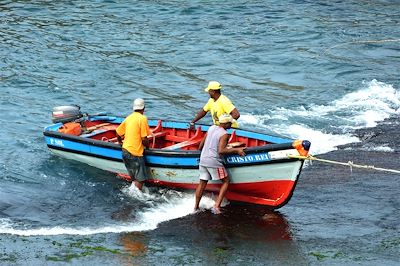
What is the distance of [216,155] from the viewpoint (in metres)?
14.6

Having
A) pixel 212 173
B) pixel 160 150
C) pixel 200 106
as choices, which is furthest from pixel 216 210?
pixel 200 106

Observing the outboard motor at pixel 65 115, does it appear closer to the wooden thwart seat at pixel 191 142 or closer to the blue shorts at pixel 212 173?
the wooden thwart seat at pixel 191 142

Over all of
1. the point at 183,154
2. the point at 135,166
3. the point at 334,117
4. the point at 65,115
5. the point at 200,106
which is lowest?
the point at 200,106

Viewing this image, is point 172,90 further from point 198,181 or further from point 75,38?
point 198,181

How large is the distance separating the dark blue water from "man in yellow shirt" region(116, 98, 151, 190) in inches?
26.4

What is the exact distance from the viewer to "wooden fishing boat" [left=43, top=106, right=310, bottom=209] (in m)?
14.4

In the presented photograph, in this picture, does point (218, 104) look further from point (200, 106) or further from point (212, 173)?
point (200, 106)

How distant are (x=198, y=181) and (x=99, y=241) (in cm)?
280

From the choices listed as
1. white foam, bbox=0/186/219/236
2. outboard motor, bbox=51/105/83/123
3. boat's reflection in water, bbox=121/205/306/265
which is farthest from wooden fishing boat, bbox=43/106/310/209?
boat's reflection in water, bbox=121/205/306/265

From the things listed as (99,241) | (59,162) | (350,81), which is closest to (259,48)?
(350,81)

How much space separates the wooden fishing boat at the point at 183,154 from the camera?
14.4m

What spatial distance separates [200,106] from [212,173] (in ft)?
29.3

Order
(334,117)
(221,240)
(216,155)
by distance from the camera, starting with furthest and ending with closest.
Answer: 1. (334,117)
2. (216,155)
3. (221,240)

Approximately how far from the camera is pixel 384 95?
78.1 ft
